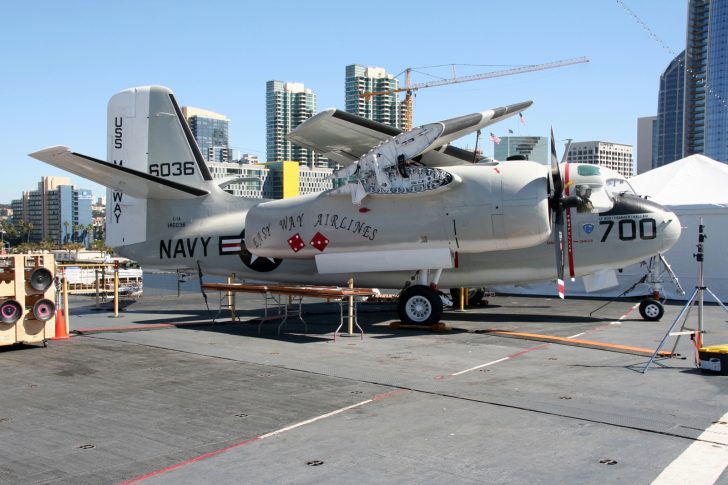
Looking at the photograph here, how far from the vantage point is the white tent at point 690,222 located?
2655 cm

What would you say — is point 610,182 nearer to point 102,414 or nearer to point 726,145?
point 102,414

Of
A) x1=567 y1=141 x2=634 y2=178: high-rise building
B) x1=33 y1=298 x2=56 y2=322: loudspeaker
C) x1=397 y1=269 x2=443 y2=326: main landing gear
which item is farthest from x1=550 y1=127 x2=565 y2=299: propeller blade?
x1=567 y1=141 x2=634 y2=178: high-rise building

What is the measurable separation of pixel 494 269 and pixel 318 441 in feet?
41.7

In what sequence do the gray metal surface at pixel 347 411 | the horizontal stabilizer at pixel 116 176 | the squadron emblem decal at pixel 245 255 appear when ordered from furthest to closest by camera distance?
1. the squadron emblem decal at pixel 245 255
2. the horizontal stabilizer at pixel 116 176
3. the gray metal surface at pixel 347 411

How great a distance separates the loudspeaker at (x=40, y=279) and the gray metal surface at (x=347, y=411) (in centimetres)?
136

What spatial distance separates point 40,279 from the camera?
14.4 meters

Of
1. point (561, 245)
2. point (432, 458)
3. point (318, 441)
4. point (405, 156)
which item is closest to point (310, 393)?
point (318, 441)

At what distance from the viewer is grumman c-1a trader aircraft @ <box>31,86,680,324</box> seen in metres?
17.4

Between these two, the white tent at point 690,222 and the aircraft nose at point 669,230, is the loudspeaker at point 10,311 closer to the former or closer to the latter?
the aircraft nose at point 669,230

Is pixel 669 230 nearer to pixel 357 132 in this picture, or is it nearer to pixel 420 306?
pixel 420 306

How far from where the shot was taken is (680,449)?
24.4 ft

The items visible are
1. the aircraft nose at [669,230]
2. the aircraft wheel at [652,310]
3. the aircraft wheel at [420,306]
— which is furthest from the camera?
the aircraft wheel at [652,310]

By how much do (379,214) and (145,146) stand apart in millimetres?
8780

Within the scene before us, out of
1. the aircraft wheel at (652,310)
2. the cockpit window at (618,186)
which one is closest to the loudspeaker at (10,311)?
the cockpit window at (618,186)
